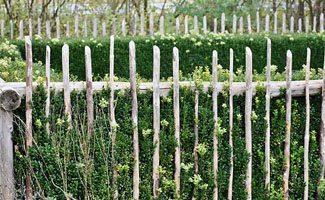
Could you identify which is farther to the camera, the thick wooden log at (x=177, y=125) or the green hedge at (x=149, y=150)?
the thick wooden log at (x=177, y=125)

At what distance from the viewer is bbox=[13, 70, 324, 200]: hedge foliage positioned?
3820mm

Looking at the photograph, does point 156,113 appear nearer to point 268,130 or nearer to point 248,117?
point 248,117

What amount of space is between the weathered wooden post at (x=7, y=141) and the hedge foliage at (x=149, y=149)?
6 centimetres

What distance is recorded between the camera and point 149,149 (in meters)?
4.00

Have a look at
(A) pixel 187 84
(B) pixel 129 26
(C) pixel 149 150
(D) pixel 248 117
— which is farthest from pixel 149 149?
(B) pixel 129 26

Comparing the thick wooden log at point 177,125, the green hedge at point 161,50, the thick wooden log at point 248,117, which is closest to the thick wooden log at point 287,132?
the thick wooden log at point 248,117

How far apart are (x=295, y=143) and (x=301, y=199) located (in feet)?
1.70

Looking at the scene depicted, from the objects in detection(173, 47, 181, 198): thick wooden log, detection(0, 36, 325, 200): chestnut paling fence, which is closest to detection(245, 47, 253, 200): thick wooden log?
detection(0, 36, 325, 200): chestnut paling fence

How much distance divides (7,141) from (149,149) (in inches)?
41.9

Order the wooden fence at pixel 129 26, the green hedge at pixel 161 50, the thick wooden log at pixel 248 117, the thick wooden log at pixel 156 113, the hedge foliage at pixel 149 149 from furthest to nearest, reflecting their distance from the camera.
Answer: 1. the wooden fence at pixel 129 26
2. the green hedge at pixel 161 50
3. the thick wooden log at pixel 248 117
4. the thick wooden log at pixel 156 113
5. the hedge foliage at pixel 149 149

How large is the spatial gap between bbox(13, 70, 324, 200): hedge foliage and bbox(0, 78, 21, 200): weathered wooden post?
6 centimetres

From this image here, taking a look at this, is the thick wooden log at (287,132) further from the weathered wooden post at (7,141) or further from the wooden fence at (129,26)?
the wooden fence at (129,26)

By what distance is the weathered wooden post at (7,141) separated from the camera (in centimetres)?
368

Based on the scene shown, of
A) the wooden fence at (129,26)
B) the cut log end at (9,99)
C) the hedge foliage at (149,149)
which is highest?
the wooden fence at (129,26)
